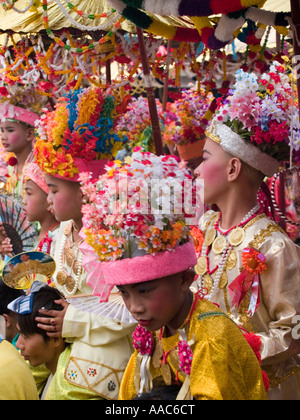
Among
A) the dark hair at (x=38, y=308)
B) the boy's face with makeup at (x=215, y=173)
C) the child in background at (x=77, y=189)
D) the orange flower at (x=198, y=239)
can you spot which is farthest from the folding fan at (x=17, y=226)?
the boy's face with makeup at (x=215, y=173)

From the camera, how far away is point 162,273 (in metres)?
2.29

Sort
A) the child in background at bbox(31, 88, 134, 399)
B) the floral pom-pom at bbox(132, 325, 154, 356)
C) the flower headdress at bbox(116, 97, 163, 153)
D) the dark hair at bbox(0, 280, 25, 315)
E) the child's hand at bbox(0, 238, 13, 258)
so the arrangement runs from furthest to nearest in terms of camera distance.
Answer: the child's hand at bbox(0, 238, 13, 258) < the flower headdress at bbox(116, 97, 163, 153) < the dark hair at bbox(0, 280, 25, 315) < the child in background at bbox(31, 88, 134, 399) < the floral pom-pom at bbox(132, 325, 154, 356)

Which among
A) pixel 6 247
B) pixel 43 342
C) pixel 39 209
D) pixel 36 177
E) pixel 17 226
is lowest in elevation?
pixel 43 342

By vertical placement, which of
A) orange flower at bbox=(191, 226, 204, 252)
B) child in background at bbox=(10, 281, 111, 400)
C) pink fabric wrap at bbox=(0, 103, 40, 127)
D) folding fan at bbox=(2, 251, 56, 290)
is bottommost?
child in background at bbox=(10, 281, 111, 400)

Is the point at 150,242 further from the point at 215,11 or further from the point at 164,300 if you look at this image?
the point at 215,11

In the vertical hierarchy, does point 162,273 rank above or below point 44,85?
below

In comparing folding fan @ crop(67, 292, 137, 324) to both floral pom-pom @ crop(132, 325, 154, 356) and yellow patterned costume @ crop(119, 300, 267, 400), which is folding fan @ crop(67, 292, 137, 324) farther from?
yellow patterned costume @ crop(119, 300, 267, 400)

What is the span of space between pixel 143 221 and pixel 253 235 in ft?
2.79

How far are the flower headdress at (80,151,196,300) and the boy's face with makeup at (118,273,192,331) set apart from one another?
0.16ft

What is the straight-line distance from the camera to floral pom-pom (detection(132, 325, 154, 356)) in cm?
248

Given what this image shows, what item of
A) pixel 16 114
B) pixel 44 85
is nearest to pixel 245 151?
pixel 44 85

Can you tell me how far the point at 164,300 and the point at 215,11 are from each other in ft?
4.30

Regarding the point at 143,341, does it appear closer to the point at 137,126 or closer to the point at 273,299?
the point at 273,299

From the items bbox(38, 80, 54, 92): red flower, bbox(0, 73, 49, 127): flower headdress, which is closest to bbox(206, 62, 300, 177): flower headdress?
bbox(38, 80, 54, 92): red flower
